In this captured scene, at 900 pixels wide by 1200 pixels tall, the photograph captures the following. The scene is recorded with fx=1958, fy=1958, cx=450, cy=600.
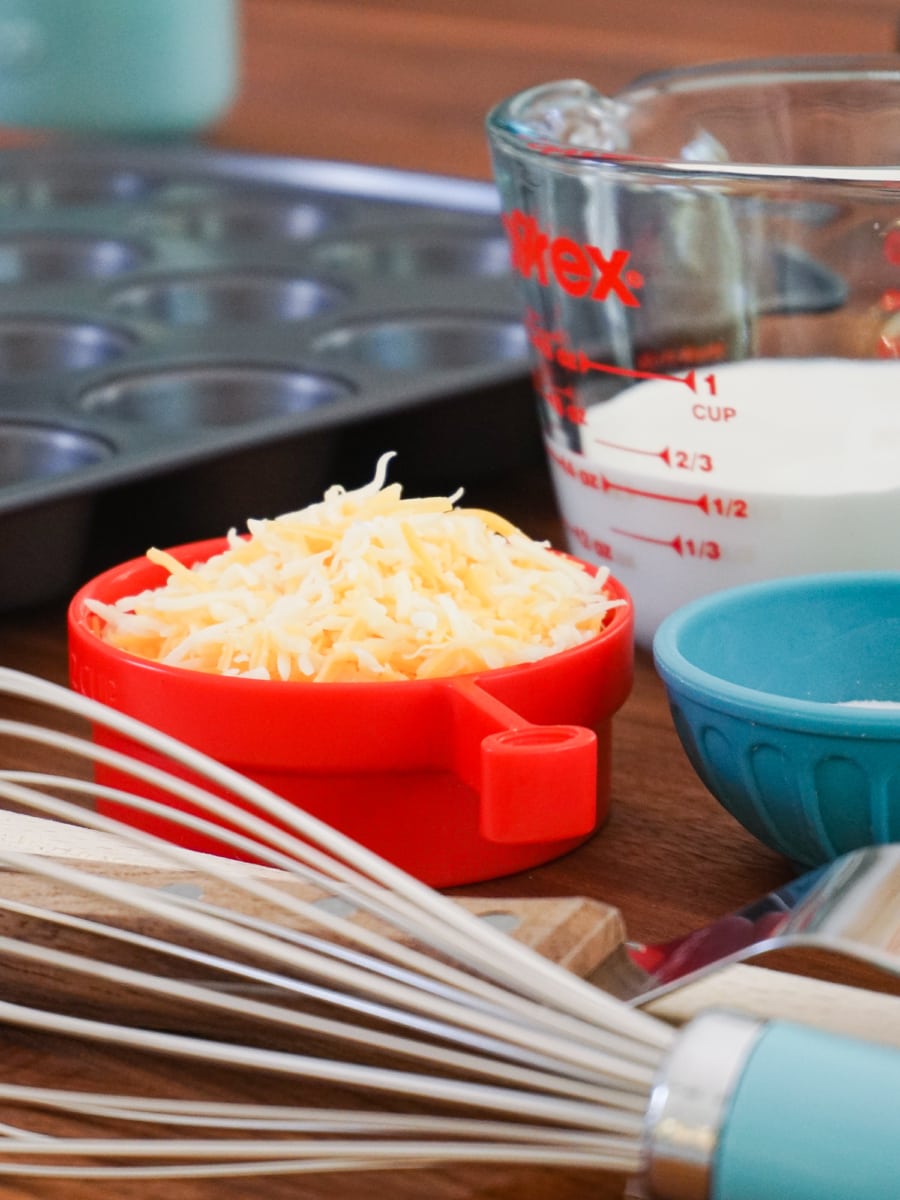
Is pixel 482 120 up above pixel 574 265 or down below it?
below

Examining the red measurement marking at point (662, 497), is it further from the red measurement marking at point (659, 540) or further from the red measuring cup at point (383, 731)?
the red measuring cup at point (383, 731)

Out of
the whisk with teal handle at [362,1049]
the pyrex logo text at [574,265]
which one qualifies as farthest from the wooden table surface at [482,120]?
the pyrex logo text at [574,265]

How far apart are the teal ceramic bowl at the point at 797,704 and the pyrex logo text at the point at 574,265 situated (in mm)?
145

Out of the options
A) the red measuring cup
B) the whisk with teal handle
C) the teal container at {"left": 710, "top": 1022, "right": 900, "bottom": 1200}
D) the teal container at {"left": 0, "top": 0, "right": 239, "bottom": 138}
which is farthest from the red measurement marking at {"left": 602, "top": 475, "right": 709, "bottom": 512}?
the teal container at {"left": 0, "top": 0, "right": 239, "bottom": 138}

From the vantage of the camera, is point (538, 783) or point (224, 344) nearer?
point (538, 783)

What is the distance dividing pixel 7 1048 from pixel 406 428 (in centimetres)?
39

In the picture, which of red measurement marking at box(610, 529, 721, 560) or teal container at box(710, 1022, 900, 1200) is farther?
red measurement marking at box(610, 529, 721, 560)

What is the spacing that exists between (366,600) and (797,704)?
12 cm

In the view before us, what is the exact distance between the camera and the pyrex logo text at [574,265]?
644 millimetres

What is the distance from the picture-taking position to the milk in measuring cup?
62 centimetres

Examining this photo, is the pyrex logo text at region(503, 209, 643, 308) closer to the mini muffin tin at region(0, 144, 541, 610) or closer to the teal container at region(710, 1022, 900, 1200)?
the mini muffin tin at region(0, 144, 541, 610)

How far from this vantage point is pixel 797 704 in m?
0.46

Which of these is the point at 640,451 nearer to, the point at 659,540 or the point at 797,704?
the point at 659,540

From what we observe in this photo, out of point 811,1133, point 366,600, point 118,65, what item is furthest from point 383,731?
point 118,65
